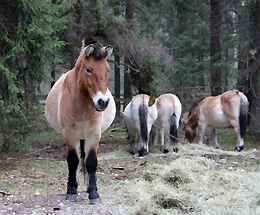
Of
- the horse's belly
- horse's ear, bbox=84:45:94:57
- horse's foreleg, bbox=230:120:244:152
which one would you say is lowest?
horse's foreleg, bbox=230:120:244:152

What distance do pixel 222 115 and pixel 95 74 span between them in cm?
789

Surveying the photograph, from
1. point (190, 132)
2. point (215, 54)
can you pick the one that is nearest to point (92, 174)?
point (190, 132)

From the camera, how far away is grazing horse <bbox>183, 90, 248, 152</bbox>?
1077 centimetres

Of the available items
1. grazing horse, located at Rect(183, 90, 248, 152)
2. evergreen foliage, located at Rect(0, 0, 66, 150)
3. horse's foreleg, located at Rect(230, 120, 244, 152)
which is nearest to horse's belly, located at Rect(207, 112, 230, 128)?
grazing horse, located at Rect(183, 90, 248, 152)

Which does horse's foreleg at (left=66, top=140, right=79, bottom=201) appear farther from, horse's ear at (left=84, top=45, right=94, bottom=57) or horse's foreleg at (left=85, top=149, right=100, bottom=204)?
horse's ear at (left=84, top=45, right=94, bottom=57)

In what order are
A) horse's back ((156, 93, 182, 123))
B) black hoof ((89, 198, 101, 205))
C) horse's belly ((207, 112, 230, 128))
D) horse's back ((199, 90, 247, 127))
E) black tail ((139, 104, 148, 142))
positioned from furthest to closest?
horse's belly ((207, 112, 230, 128))
horse's back ((199, 90, 247, 127))
horse's back ((156, 93, 182, 123))
black tail ((139, 104, 148, 142))
black hoof ((89, 198, 101, 205))

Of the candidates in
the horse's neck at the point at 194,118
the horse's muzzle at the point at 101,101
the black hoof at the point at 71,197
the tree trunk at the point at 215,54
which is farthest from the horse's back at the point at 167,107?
the horse's muzzle at the point at 101,101

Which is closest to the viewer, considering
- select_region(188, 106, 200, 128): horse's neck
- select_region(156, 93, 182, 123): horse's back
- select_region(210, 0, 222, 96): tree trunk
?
select_region(156, 93, 182, 123): horse's back

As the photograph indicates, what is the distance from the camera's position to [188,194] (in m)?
4.67

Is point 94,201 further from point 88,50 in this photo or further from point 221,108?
point 221,108

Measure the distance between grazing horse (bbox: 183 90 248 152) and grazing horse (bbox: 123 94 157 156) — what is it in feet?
9.25

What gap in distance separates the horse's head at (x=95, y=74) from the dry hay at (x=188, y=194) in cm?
134

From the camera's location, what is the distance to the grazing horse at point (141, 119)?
9062 mm

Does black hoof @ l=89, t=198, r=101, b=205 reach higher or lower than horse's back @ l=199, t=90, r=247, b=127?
lower
